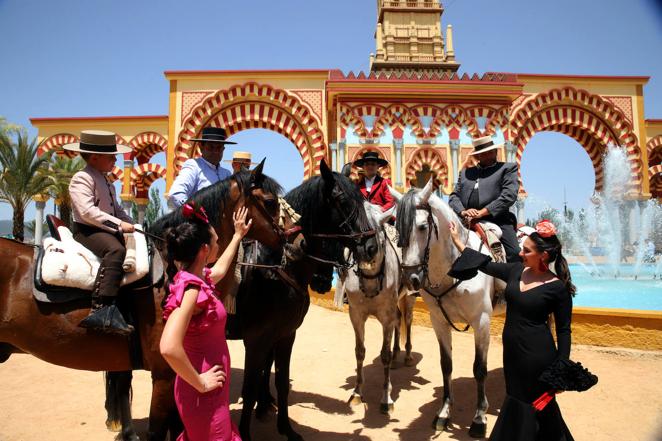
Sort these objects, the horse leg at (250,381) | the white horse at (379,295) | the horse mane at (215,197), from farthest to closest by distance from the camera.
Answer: the white horse at (379,295) → the horse leg at (250,381) → the horse mane at (215,197)

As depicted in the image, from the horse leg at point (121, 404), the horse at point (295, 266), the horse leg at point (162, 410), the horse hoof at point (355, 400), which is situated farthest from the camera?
the horse hoof at point (355, 400)

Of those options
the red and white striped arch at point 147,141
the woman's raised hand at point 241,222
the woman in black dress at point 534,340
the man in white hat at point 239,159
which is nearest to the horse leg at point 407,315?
the man in white hat at point 239,159

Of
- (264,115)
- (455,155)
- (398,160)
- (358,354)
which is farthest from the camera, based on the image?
(264,115)

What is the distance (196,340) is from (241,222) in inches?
33.0

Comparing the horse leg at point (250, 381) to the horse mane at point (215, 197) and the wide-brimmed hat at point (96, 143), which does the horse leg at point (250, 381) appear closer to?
the horse mane at point (215, 197)

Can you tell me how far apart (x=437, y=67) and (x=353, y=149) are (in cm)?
1013

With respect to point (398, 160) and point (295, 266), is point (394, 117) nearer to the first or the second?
point (398, 160)

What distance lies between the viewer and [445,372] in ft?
12.8

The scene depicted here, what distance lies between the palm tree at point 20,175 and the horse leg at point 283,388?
1726 cm

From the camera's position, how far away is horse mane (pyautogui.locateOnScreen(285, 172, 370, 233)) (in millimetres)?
3445

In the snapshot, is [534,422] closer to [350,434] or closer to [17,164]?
[350,434]

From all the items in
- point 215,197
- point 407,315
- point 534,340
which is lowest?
point 407,315

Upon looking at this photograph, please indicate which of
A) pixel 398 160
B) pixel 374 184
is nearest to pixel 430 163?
pixel 398 160

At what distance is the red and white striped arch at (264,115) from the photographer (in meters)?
15.5
